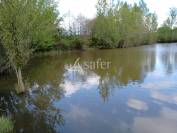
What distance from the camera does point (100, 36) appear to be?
43.1m

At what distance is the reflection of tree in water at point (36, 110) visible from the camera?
678cm

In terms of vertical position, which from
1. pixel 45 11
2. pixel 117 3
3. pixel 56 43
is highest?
pixel 117 3

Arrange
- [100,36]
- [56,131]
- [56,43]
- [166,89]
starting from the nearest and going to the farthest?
[56,131] → [166,89] → [56,43] → [100,36]

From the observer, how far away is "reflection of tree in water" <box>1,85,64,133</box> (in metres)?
6.78

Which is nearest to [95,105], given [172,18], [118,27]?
[118,27]

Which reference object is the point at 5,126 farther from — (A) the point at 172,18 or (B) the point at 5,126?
(A) the point at 172,18

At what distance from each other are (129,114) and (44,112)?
2.79 m

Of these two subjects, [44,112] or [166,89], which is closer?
[44,112]

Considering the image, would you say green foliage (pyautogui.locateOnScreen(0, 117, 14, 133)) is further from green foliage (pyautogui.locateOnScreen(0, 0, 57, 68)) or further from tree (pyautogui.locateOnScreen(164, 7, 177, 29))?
tree (pyautogui.locateOnScreen(164, 7, 177, 29))

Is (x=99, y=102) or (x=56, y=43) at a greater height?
(x=56, y=43)

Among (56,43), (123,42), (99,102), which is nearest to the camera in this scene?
(99,102)

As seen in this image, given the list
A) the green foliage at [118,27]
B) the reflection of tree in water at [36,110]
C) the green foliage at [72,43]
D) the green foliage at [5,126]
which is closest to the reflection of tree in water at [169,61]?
the reflection of tree in water at [36,110]

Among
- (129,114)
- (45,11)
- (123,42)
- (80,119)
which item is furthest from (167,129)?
(123,42)

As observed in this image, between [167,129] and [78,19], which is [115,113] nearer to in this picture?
[167,129]
